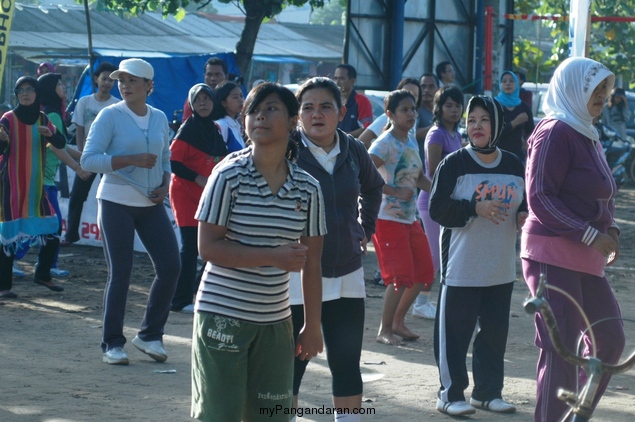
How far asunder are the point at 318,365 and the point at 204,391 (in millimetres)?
3160

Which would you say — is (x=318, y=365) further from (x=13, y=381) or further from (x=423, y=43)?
(x=423, y=43)

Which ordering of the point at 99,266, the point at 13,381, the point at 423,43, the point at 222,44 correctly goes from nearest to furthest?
the point at 13,381 → the point at 99,266 → the point at 423,43 → the point at 222,44

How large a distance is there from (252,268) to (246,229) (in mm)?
149

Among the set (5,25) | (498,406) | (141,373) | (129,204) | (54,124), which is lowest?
(141,373)

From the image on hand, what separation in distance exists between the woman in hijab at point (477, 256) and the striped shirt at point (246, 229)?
2109mm

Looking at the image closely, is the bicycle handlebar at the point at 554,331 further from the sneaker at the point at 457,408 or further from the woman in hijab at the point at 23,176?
the woman in hijab at the point at 23,176

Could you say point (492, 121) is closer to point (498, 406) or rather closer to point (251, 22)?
point (498, 406)

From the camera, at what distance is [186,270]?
890cm

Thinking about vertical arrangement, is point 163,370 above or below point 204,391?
below

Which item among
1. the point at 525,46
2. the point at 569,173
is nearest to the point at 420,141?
the point at 569,173

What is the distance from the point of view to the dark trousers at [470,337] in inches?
233

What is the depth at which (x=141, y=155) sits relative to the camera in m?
6.80

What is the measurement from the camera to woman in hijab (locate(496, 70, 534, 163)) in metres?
12.1

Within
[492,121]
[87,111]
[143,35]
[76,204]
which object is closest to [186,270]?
[87,111]
